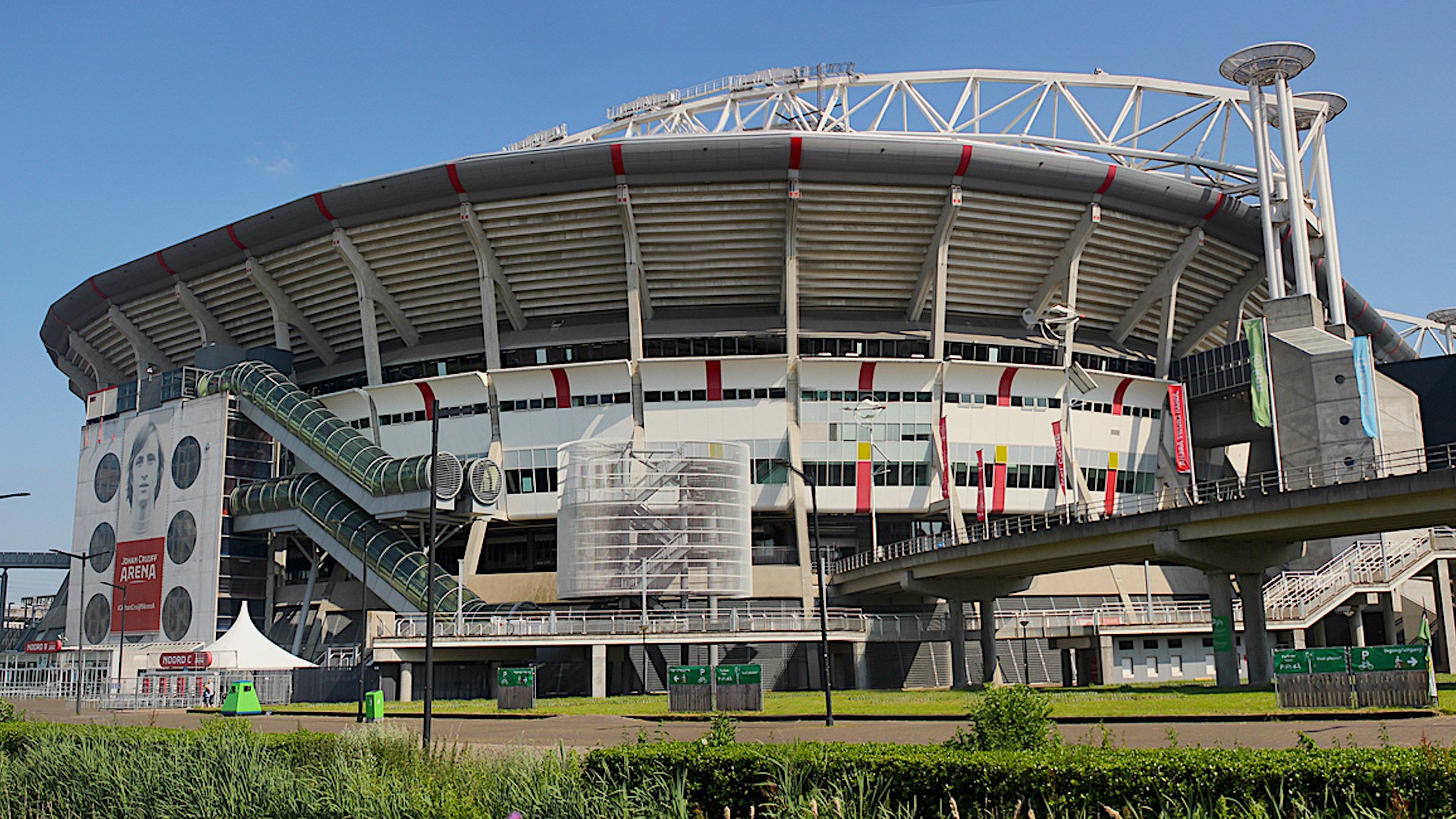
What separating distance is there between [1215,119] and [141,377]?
211ft

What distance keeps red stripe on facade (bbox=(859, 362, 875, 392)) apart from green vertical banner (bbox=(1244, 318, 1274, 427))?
17940 millimetres

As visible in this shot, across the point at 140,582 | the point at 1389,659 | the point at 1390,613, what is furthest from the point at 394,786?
the point at 140,582

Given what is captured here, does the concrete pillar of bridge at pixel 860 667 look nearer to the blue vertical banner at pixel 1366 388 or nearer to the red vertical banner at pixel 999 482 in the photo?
the red vertical banner at pixel 999 482

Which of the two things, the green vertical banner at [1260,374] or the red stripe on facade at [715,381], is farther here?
the red stripe on facade at [715,381]

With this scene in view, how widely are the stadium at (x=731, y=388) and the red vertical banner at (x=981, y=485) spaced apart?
30cm

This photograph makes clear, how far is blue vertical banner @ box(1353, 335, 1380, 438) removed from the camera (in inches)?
1909

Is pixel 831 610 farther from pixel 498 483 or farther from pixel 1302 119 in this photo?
pixel 1302 119

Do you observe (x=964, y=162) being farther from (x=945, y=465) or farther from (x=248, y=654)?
(x=248, y=654)

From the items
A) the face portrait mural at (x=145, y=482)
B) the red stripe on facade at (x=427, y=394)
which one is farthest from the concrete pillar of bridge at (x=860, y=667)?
the face portrait mural at (x=145, y=482)

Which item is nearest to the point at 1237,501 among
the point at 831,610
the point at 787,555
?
the point at 831,610

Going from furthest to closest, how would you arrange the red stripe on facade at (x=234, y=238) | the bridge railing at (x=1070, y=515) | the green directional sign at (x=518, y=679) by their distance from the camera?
the red stripe on facade at (x=234, y=238) → the bridge railing at (x=1070, y=515) → the green directional sign at (x=518, y=679)

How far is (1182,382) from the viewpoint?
68.2 m

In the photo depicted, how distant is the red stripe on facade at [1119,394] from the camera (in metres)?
65.1

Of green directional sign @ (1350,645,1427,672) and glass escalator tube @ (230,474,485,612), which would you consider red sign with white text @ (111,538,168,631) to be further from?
green directional sign @ (1350,645,1427,672)
